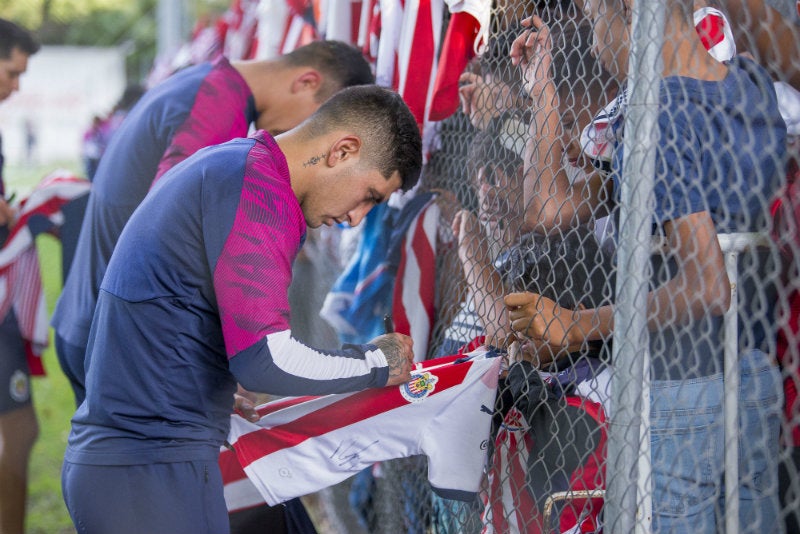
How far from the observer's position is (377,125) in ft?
8.32

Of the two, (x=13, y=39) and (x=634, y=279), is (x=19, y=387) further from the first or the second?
(x=634, y=279)

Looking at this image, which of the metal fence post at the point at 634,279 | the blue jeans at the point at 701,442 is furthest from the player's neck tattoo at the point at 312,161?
the blue jeans at the point at 701,442

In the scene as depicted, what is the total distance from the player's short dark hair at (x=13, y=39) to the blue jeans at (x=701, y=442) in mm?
3906

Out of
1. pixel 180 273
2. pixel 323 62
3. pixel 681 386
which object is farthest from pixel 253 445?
pixel 323 62

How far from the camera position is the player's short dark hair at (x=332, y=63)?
3783 millimetres

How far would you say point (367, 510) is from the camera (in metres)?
3.93

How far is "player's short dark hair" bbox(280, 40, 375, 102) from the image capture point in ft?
12.4

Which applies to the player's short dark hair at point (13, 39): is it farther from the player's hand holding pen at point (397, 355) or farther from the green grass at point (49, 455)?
the player's hand holding pen at point (397, 355)

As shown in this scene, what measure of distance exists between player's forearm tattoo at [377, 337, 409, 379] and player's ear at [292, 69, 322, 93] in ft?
5.24

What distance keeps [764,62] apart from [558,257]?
2.46 ft

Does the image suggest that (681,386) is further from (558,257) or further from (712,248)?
(558,257)

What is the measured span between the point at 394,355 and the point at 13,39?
10.9ft

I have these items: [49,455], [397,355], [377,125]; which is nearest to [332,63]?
[377,125]

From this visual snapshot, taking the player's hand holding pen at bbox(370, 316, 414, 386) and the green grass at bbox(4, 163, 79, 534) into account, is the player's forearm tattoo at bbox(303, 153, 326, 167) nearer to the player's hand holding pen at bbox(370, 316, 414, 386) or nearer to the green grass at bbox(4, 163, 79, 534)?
the player's hand holding pen at bbox(370, 316, 414, 386)
